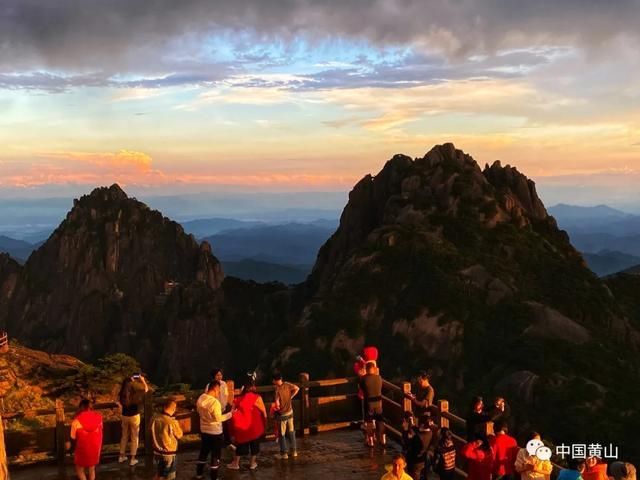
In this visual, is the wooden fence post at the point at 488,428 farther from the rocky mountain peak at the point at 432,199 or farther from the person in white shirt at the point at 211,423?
the rocky mountain peak at the point at 432,199

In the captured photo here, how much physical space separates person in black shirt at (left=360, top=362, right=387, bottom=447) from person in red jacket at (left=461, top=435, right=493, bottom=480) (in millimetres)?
4123

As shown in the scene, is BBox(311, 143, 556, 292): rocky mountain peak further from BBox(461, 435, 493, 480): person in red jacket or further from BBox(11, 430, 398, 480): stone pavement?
BBox(461, 435, 493, 480): person in red jacket

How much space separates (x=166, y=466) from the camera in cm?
1431

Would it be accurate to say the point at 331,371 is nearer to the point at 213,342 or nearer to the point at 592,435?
the point at 592,435

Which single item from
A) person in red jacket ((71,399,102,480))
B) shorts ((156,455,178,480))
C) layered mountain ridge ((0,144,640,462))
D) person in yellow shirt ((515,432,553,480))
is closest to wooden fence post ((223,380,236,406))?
shorts ((156,455,178,480))

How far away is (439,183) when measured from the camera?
100375 mm

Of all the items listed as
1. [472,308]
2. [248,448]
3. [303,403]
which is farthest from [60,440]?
[472,308]

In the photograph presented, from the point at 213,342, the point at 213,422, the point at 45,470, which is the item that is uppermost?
the point at 213,422

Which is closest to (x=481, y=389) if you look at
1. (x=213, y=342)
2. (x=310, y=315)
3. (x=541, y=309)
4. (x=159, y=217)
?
(x=541, y=309)

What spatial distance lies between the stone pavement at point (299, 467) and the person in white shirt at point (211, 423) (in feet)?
2.77

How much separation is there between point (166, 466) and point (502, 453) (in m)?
7.07

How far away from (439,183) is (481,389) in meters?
37.9

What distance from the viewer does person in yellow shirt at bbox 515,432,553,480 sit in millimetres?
12297

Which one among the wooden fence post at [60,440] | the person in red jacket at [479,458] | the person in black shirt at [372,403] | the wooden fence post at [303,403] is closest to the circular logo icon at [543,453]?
the person in red jacket at [479,458]
